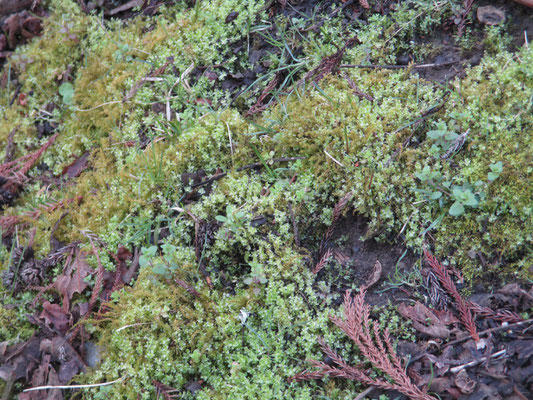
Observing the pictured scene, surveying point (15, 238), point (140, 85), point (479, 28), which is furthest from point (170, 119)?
point (479, 28)

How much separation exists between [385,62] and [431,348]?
238 centimetres

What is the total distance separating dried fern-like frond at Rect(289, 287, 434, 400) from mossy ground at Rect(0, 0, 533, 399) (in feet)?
0.32

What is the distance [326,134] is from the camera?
3297 mm

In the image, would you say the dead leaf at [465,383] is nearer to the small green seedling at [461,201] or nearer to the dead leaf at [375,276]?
the dead leaf at [375,276]

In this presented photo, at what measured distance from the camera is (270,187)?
3342mm

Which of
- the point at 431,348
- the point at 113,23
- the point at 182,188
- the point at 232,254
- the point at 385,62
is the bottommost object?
the point at 431,348

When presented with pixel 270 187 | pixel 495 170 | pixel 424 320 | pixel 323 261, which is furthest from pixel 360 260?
pixel 495 170

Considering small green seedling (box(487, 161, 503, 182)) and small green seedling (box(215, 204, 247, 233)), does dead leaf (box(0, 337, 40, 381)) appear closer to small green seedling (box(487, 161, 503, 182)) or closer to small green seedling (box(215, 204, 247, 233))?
small green seedling (box(215, 204, 247, 233))

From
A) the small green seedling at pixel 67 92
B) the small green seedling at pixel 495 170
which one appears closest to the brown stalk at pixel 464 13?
the small green seedling at pixel 495 170

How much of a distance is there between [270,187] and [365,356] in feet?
4.81

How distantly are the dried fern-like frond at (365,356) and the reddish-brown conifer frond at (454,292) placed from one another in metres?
0.49

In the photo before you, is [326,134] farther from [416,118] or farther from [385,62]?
[385,62]

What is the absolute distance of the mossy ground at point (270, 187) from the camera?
9.32ft

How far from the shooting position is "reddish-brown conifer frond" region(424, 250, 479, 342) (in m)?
2.55
